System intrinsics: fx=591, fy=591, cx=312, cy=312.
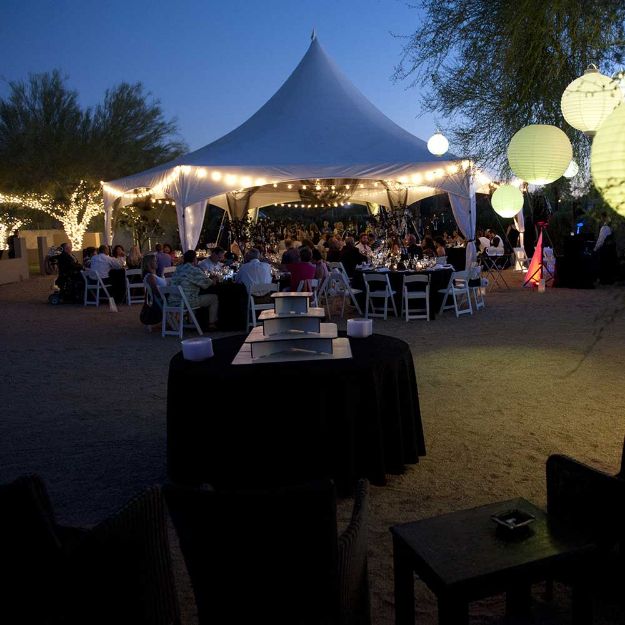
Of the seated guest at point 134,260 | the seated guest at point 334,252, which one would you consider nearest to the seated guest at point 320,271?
the seated guest at point 334,252

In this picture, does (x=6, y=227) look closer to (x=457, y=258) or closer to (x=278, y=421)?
(x=457, y=258)

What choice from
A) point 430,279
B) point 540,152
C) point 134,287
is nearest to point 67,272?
point 134,287

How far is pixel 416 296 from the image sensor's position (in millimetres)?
8508

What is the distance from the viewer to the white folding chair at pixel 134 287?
36.8 ft

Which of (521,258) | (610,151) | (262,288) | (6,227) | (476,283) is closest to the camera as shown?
(610,151)

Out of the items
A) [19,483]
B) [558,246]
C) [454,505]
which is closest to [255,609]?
[19,483]

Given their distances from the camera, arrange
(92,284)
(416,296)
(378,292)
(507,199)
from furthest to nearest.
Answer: (92,284) → (507,199) → (378,292) → (416,296)

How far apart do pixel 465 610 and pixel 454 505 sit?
4.64ft

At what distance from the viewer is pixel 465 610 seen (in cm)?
157

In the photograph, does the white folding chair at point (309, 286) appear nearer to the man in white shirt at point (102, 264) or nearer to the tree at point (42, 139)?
the man in white shirt at point (102, 264)

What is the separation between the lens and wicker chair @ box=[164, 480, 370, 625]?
4.68ft

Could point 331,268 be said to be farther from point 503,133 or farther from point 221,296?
point 503,133

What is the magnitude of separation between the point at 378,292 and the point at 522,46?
160 inches

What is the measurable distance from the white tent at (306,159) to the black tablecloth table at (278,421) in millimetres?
8619
